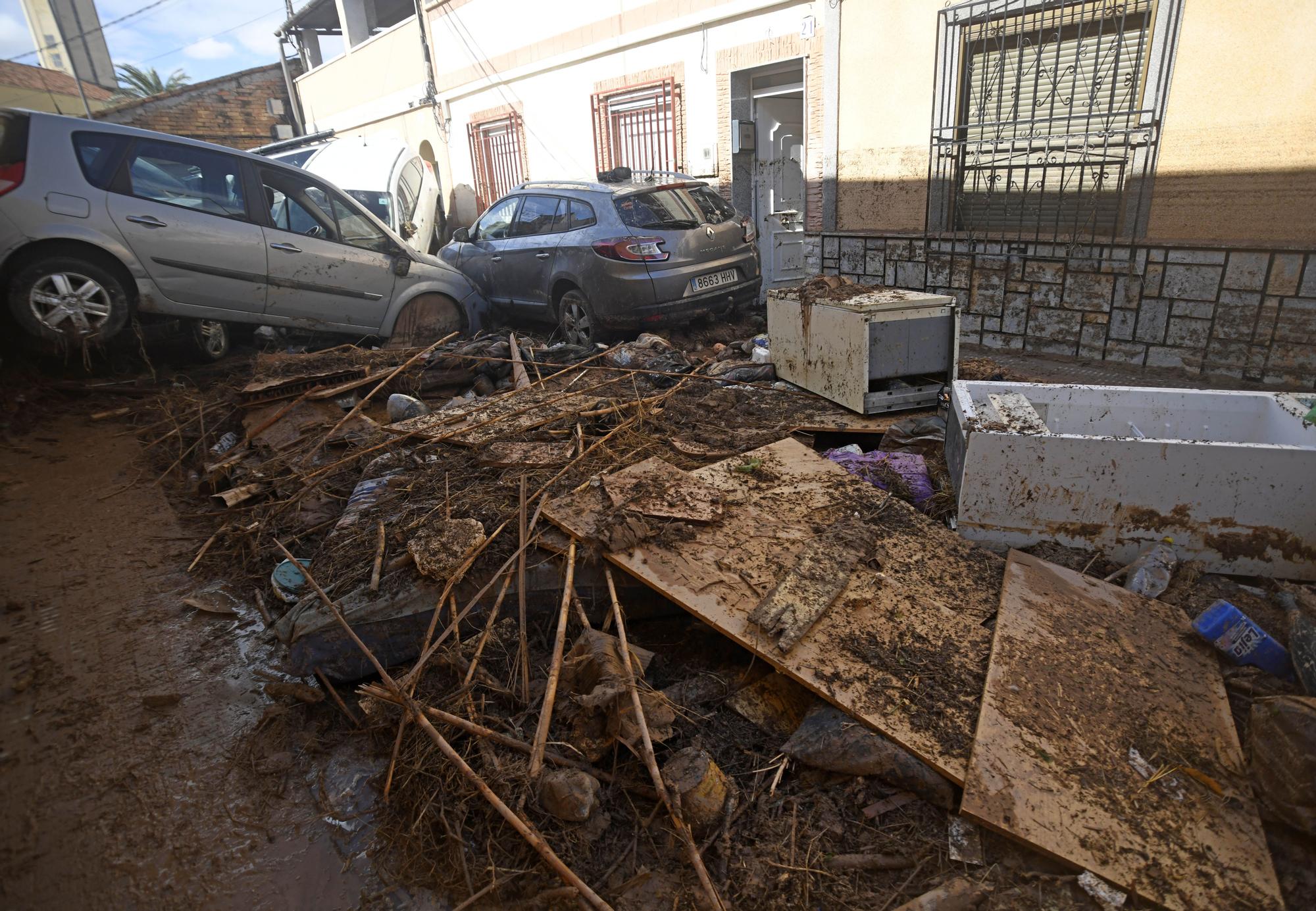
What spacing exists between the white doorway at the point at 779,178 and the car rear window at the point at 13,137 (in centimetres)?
797

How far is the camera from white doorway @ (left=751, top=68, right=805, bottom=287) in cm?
1006

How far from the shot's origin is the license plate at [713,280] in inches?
300

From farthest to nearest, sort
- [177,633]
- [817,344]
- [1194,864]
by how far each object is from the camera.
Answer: [817,344] → [177,633] → [1194,864]

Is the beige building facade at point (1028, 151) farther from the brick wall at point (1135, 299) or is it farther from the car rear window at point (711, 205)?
the car rear window at point (711, 205)

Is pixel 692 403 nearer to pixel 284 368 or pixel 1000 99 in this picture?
pixel 284 368

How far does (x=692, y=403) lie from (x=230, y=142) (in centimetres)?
2200

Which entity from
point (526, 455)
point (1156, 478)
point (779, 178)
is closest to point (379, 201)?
point (779, 178)

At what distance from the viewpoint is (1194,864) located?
6.59 feet

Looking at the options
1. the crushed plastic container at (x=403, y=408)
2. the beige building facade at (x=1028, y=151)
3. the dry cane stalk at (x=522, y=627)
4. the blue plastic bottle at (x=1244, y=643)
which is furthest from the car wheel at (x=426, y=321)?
the blue plastic bottle at (x=1244, y=643)

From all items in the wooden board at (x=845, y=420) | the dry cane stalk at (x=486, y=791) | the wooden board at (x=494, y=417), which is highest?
the wooden board at (x=494, y=417)

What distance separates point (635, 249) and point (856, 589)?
5.19 meters

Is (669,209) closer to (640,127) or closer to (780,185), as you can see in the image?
(780,185)

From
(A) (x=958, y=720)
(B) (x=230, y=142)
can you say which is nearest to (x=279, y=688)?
(A) (x=958, y=720)

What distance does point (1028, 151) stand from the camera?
675cm
